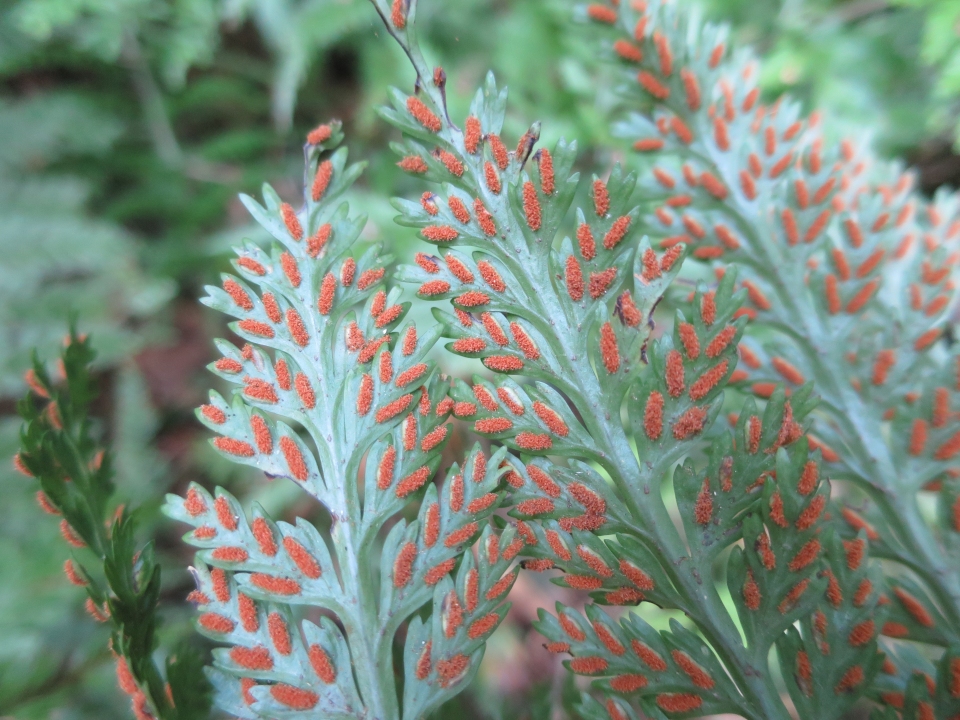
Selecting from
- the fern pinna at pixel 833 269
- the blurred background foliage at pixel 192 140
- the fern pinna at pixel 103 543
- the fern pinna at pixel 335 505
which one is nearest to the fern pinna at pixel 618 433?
the fern pinna at pixel 335 505

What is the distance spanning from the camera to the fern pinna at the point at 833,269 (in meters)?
1.07

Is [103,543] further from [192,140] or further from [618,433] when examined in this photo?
[192,140]

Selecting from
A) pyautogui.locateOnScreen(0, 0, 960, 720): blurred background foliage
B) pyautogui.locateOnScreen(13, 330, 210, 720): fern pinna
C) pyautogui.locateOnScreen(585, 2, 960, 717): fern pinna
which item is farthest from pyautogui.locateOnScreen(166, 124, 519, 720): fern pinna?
pyautogui.locateOnScreen(0, 0, 960, 720): blurred background foliage

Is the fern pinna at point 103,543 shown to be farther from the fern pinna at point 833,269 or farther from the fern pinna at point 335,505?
the fern pinna at point 833,269

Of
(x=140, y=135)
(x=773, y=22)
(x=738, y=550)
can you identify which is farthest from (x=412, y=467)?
(x=140, y=135)

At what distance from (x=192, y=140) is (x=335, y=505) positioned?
2941 mm

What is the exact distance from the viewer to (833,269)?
3.94 ft

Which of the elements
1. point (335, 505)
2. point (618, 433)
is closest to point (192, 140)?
point (335, 505)

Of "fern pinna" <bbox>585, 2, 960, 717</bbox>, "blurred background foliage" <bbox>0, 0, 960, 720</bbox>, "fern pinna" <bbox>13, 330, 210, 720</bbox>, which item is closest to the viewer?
"fern pinna" <bbox>13, 330, 210, 720</bbox>

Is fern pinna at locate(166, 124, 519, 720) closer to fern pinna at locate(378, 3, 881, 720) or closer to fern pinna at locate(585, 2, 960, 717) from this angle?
fern pinna at locate(378, 3, 881, 720)

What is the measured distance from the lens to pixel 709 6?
92.9 inches

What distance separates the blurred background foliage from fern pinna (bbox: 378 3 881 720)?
102cm

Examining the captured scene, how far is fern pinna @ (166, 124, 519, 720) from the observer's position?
36.4 inches

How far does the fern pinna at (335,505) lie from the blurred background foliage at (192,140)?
3.15 feet
